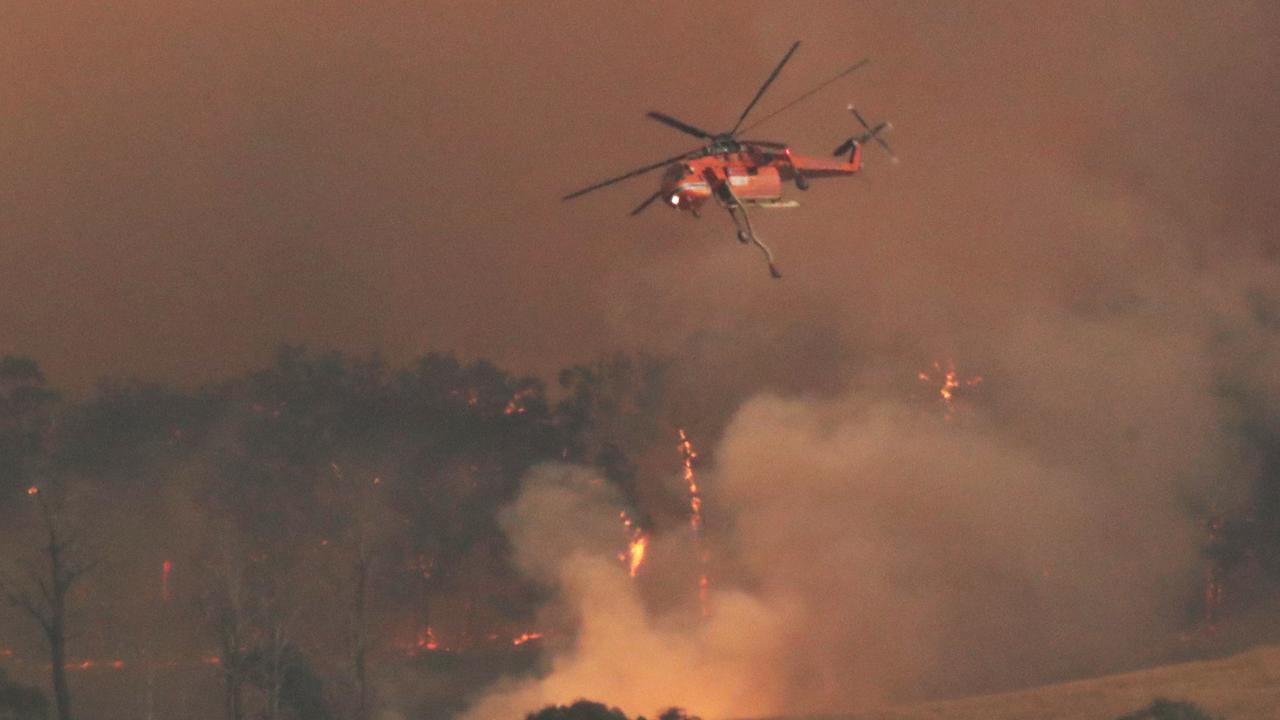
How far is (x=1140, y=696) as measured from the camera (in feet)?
129

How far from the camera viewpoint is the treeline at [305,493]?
6216 cm

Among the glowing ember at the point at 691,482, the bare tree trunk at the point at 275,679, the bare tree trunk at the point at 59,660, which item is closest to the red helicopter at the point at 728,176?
the bare tree trunk at the point at 275,679

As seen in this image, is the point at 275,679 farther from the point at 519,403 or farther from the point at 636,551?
the point at 519,403

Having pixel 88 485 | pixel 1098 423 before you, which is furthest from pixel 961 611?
pixel 88 485

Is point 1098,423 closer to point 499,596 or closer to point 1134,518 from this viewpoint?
point 1134,518

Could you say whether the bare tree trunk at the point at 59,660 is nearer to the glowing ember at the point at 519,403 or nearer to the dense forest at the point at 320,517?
the dense forest at the point at 320,517

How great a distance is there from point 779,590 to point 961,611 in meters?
6.64

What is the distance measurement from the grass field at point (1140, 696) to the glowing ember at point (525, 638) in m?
23.2

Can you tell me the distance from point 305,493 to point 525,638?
34.6ft

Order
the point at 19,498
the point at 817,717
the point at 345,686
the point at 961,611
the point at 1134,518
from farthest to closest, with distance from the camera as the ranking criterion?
the point at 19,498 < the point at 1134,518 < the point at 961,611 < the point at 345,686 < the point at 817,717

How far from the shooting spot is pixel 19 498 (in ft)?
222

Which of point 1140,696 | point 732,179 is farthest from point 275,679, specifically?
point 1140,696

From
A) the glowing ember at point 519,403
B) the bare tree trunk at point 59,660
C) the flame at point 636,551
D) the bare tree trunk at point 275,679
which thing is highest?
the glowing ember at point 519,403

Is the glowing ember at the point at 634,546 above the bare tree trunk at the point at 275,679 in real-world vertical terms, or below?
above
